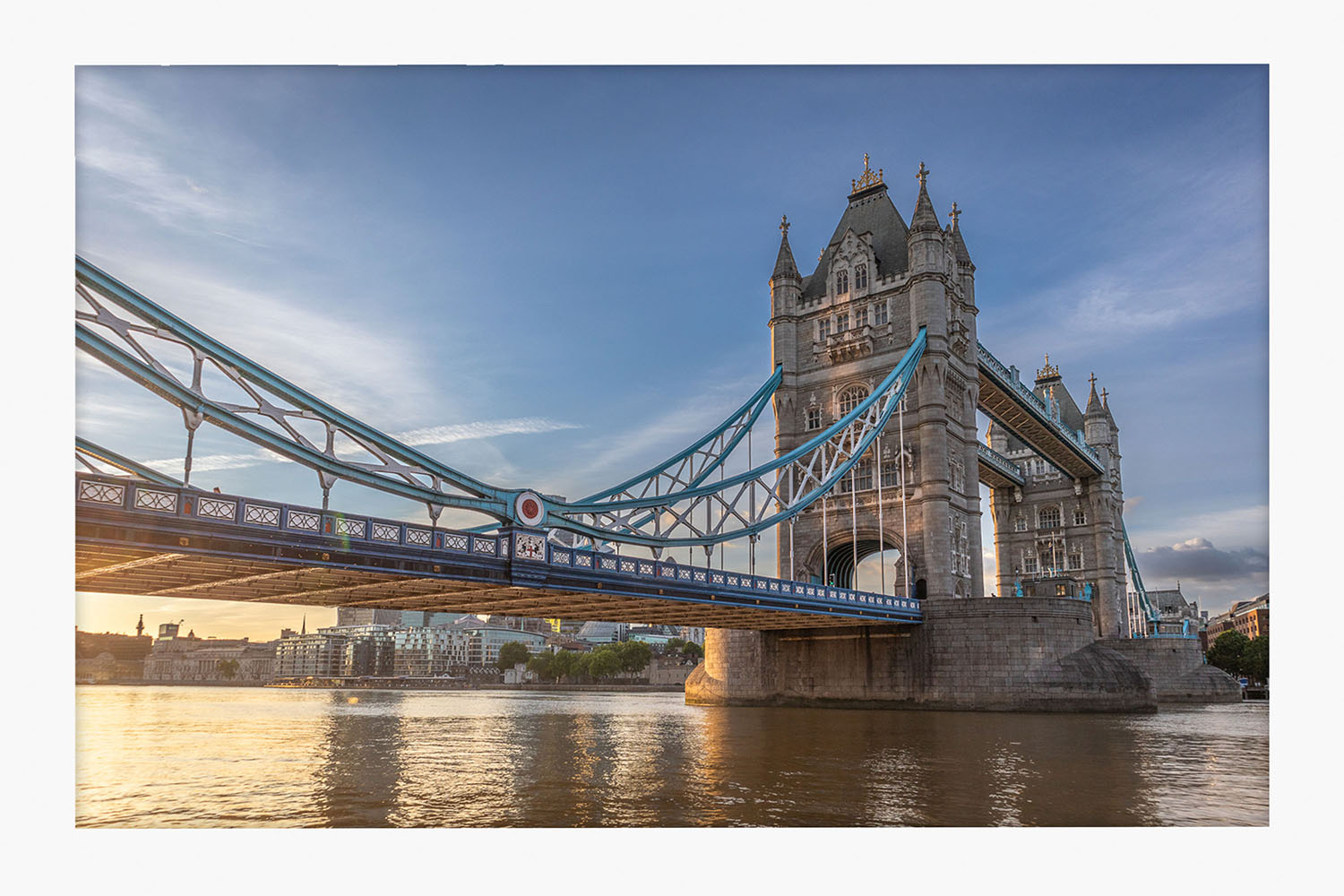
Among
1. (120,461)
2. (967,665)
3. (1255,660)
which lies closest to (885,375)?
(967,665)

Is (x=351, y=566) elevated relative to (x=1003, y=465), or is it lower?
lower

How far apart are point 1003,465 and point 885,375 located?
→ 94.2 ft

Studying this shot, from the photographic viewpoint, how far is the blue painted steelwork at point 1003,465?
6725 cm

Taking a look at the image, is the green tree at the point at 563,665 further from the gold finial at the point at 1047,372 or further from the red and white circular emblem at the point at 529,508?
the red and white circular emblem at the point at 529,508

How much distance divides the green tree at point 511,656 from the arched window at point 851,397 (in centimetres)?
9425

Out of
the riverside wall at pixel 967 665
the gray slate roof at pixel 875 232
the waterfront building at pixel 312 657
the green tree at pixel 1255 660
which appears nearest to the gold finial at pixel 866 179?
the gray slate roof at pixel 875 232

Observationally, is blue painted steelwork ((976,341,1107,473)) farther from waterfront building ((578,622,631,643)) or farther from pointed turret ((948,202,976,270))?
waterfront building ((578,622,631,643))

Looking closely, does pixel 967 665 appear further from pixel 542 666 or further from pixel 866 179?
pixel 542 666

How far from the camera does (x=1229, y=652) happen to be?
2739 inches

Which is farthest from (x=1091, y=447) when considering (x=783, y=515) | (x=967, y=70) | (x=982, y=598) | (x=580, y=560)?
(x=967, y=70)
